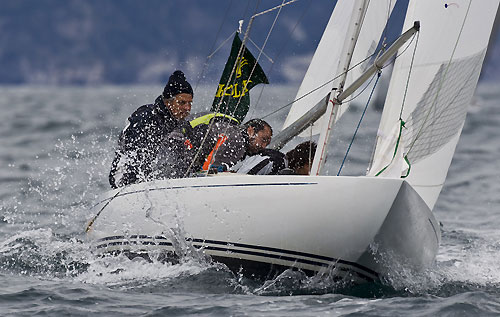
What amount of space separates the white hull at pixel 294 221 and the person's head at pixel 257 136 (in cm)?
83

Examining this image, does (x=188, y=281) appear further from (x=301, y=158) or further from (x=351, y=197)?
(x=301, y=158)

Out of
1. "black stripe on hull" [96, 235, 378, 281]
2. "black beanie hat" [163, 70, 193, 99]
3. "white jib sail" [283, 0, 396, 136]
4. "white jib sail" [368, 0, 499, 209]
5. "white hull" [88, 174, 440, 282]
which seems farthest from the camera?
"white jib sail" [283, 0, 396, 136]

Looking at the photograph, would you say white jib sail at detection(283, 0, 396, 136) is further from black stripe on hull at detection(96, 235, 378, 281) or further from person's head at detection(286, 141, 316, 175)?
black stripe on hull at detection(96, 235, 378, 281)

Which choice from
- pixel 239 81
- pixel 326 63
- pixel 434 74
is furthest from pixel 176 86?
pixel 326 63

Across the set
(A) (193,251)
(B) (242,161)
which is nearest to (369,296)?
(A) (193,251)

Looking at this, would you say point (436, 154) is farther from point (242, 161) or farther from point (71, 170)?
point (71, 170)

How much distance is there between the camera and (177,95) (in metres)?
6.40

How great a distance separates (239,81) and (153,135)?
1.14 m

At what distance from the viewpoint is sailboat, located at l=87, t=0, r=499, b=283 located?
5.27m

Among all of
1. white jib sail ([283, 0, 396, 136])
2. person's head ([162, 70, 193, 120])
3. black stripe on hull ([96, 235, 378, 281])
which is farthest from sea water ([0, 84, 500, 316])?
person's head ([162, 70, 193, 120])

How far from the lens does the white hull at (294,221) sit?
206 inches

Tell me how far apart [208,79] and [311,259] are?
2626 mm

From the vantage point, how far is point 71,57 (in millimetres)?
108125

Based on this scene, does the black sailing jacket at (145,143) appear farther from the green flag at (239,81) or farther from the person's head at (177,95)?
the green flag at (239,81)
